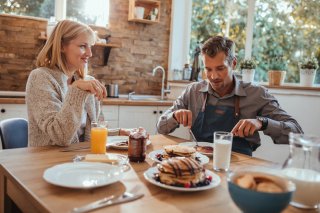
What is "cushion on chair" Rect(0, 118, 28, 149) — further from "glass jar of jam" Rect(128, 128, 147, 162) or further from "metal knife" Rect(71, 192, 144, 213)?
"metal knife" Rect(71, 192, 144, 213)

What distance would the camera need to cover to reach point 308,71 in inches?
117

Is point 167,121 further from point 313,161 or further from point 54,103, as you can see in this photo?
point 313,161

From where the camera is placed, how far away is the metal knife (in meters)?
0.82

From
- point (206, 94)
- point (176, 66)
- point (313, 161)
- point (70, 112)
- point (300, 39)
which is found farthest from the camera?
point (176, 66)

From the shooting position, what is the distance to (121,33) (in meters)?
4.05

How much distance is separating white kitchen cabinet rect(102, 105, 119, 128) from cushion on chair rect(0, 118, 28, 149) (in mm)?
1413

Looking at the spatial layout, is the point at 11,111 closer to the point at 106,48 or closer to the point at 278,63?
the point at 106,48

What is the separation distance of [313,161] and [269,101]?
1.13m

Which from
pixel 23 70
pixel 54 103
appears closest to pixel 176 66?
pixel 23 70

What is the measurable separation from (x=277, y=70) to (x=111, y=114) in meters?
1.79

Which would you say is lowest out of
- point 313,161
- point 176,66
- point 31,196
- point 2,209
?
point 2,209

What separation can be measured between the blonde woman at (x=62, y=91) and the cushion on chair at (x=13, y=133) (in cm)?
11

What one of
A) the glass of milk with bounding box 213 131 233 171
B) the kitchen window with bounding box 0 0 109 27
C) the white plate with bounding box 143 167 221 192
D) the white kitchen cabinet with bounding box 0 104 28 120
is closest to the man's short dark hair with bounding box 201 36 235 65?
the glass of milk with bounding box 213 131 233 171

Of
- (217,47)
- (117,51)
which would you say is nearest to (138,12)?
(117,51)
